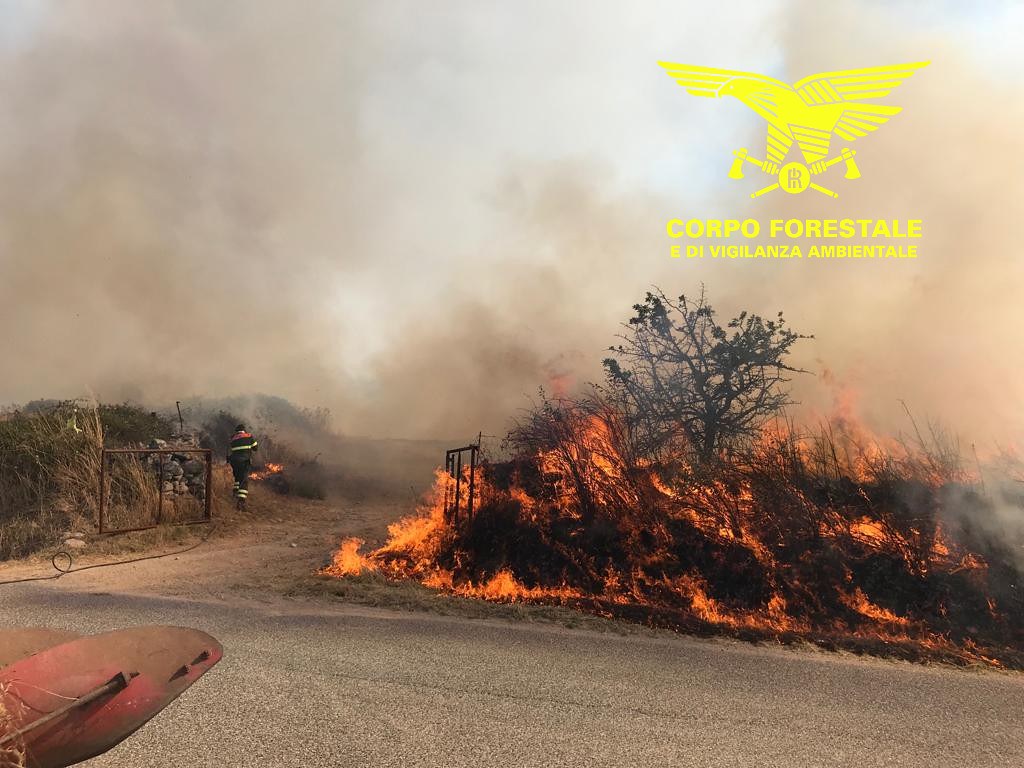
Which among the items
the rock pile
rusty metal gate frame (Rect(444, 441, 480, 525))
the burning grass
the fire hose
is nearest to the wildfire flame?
the rock pile

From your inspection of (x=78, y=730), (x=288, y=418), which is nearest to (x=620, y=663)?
(x=78, y=730)

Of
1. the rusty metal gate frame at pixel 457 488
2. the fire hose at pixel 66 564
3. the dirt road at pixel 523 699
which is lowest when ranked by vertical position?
the fire hose at pixel 66 564

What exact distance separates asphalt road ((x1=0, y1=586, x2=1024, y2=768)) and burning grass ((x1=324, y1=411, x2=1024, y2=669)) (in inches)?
46.3

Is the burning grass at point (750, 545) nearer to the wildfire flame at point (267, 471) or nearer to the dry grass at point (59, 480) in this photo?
the dry grass at point (59, 480)

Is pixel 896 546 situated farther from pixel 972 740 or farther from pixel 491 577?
pixel 491 577

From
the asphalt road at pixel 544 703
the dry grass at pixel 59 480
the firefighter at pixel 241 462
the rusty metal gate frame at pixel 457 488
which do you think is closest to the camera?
the asphalt road at pixel 544 703

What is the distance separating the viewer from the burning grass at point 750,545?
6559 mm

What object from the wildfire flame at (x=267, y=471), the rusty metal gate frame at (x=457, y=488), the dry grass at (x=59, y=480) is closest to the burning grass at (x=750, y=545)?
the rusty metal gate frame at (x=457, y=488)

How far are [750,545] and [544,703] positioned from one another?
4782 mm

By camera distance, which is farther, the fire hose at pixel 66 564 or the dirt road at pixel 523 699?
the fire hose at pixel 66 564

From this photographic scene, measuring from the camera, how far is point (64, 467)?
11672 mm

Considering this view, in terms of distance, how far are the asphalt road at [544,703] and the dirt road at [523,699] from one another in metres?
0.01

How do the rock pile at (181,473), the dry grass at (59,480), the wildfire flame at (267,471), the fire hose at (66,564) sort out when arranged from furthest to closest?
the wildfire flame at (267,471) → the rock pile at (181,473) → the dry grass at (59,480) → the fire hose at (66,564)

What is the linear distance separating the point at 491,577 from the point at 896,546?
5369mm
